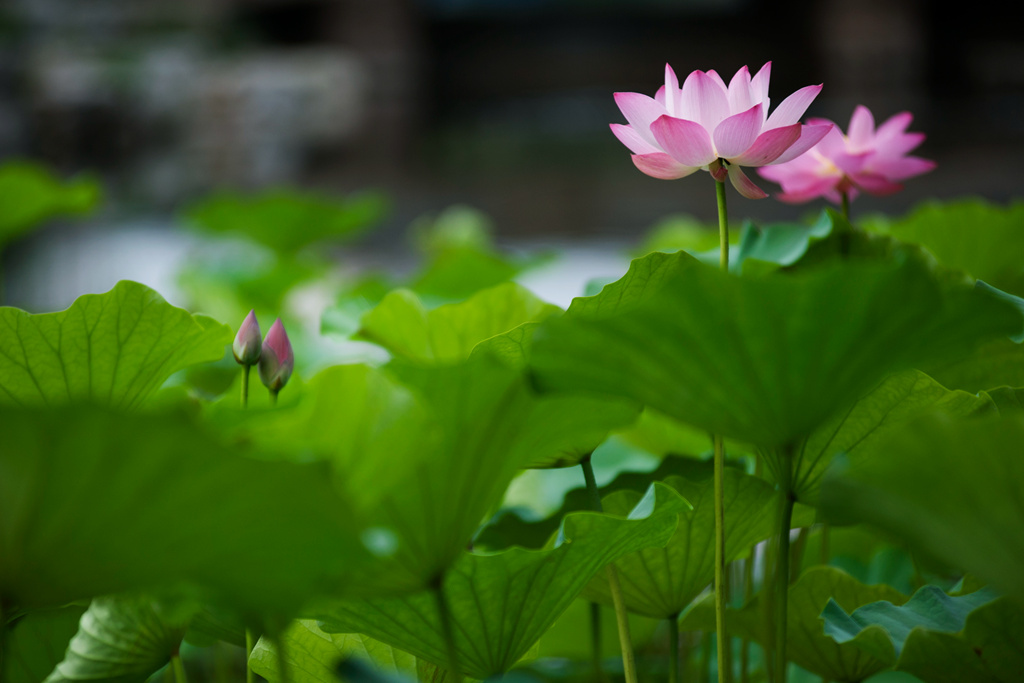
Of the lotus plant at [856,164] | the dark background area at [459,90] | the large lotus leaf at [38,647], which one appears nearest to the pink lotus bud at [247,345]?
the large lotus leaf at [38,647]

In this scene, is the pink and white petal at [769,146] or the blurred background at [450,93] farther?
the blurred background at [450,93]

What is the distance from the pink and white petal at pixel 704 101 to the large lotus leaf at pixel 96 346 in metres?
0.16

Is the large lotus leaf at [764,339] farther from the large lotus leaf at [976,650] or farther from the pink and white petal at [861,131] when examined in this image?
the pink and white petal at [861,131]

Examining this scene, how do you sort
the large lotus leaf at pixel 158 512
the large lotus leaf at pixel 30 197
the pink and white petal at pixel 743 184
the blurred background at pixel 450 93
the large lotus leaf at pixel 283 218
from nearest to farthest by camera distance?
the large lotus leaf at pixel 158 512 → the pink and white petal at pixel 743 184 → the large lotus leaf at pixel 30 197 → the large lotus leaf at pixel 283 218 → the blurred background at pixel 450 93

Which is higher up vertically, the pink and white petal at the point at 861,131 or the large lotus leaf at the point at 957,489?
the pink and white petal at the point at 861,131

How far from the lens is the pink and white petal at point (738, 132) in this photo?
238 millimetres

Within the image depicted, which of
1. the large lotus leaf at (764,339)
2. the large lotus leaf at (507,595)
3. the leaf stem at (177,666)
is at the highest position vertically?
the large lotus leaf at (764,339)

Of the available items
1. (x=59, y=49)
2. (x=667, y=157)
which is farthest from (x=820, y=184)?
(x=59, y=49)

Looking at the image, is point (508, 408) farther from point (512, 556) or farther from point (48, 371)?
point (48, 371)

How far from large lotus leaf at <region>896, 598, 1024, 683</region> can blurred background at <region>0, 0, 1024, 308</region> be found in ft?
8.71

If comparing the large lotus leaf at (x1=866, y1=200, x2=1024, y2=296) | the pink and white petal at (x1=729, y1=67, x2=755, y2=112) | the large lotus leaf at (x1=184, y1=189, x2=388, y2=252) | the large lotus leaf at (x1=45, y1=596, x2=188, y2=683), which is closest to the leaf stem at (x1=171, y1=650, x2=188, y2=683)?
the large lotus leaf at (x1=45, y1=596, x2=188, y2=683)

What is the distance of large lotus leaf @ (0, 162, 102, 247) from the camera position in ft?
1.90

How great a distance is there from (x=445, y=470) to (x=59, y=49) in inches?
162

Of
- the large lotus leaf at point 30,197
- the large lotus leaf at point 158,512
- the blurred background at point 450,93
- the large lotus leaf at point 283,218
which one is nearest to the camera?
the large lotus leaf at point 158,512
